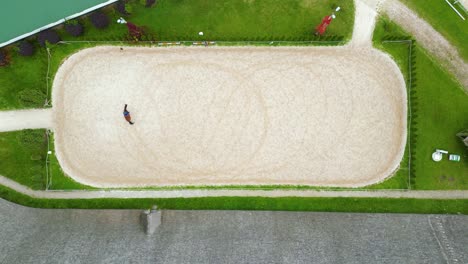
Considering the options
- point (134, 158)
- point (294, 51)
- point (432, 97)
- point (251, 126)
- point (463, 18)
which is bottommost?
point (134, 158)

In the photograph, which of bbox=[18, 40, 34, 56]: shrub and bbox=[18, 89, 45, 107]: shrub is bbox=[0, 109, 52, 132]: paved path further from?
bbox=[18, 40, 34, 56]: shrub

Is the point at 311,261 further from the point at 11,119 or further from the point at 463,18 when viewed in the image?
the point at 11,119

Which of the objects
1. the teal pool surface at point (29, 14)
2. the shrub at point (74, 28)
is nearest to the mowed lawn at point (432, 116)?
the shrub at point (74, 28)

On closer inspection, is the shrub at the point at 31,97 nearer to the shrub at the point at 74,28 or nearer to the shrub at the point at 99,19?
the shrub at the point at 74,28

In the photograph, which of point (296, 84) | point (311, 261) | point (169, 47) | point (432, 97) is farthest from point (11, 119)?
point (432, 97)

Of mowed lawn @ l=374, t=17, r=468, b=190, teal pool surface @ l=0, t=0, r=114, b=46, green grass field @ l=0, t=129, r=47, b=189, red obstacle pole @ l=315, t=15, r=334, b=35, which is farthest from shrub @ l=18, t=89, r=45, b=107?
mowed lawn @ l=374, t=17, r=468, b=190

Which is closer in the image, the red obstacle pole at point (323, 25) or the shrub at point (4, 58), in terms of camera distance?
the red obstacle pole at point (323, 25)
